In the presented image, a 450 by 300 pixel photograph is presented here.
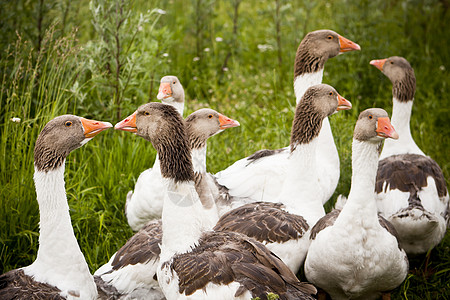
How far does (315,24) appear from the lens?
1059 cm

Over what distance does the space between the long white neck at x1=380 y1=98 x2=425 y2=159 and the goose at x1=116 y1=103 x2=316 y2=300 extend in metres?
2.86

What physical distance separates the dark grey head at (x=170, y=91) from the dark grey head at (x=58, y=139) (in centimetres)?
179

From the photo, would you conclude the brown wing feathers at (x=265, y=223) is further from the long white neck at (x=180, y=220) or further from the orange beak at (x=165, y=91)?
the orange beak at (x=165, y=91)

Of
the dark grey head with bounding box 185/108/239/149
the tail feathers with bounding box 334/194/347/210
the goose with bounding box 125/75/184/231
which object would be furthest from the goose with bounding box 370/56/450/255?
the goose with bounding box 125/75/184/231

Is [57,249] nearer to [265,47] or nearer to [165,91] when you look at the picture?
[165,91]

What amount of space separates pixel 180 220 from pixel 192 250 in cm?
24

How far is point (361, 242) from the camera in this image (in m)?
4.64

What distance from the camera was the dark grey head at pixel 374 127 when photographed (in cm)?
473

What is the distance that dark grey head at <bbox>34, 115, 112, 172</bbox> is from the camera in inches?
165

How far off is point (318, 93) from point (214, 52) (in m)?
4.60

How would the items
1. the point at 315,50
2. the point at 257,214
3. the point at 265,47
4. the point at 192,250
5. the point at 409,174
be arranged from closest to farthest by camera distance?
1. the point at 192,250
2. the point at 257,214
3. the point at 409,174
4. the point at 315,50
5. the point at 265,47

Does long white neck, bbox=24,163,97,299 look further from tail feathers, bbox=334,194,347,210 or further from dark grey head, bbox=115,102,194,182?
tail feathers, bbox=334,194,347,210

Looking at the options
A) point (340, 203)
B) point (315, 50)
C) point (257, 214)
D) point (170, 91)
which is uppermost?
point (315, 50)

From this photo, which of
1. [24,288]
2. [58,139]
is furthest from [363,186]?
[24,288]
